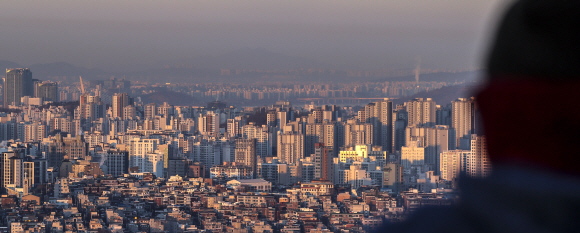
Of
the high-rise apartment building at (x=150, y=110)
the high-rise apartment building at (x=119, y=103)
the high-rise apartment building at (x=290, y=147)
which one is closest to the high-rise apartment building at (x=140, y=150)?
the high-rise apartment building at (x=150, y=110)

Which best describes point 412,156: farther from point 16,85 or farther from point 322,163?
point 16,85

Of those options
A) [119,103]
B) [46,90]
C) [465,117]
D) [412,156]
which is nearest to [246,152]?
[119,103]

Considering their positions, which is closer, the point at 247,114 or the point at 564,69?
the point at 564,69

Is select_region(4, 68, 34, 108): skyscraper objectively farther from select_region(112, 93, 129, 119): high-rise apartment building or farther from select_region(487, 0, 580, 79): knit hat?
select_region(487, 0, 580, 79): knit hat

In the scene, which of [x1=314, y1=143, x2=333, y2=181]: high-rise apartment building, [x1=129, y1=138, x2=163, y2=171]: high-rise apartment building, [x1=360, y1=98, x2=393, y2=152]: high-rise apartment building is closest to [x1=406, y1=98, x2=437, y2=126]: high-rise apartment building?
[x1=360, y1=98, x2=393, y2=152]: high-rise apartment building

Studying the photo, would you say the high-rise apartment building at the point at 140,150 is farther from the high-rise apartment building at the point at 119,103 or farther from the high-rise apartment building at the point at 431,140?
the high-rise apartment building at the point at 431,140

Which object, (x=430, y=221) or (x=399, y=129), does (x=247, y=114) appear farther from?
(x=430, y=221)

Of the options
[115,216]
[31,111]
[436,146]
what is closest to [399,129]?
[436,146]
